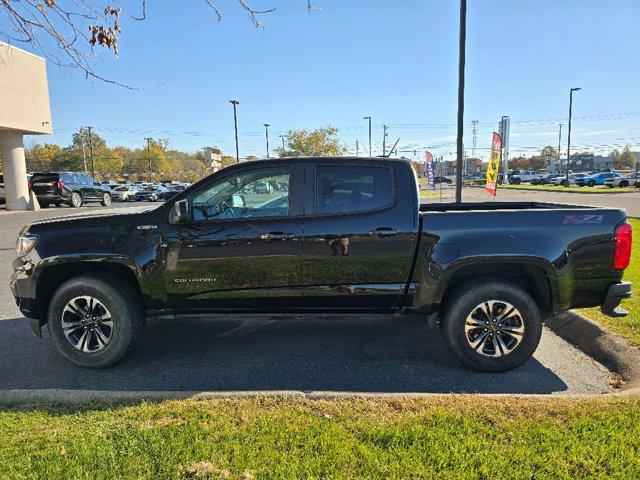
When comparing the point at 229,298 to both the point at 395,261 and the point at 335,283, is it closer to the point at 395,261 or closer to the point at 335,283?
the point at 335,283

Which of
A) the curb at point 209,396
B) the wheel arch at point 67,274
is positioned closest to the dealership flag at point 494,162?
the curb at point 209,396

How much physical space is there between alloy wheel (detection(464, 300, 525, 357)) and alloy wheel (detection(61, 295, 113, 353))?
3.19 m

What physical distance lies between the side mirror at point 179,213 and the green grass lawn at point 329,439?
1.52 metres

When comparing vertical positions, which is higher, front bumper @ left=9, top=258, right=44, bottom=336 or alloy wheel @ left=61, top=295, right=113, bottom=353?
front bumper @ left=9, top=258, right=44, bottom=336

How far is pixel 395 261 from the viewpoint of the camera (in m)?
3.93

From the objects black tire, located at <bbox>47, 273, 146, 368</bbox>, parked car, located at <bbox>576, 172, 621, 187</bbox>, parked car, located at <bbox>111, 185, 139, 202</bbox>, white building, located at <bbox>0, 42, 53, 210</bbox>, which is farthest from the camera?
parked car, located at <bbox>576, 172, 621, 187</bbox>

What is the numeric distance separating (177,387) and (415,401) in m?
1.93

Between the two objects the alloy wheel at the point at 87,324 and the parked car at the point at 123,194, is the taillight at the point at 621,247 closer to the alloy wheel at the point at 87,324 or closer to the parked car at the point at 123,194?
the alloy wheel at the point at 87,324

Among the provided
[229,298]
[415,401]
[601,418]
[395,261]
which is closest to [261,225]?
[229,298]

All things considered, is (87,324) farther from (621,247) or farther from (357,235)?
(621,247)

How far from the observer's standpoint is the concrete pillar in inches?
845

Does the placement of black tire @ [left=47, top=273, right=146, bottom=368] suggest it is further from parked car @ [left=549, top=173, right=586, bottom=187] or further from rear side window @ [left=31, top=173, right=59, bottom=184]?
parked car @ [left=549, top=173, right=586, bottom=187]

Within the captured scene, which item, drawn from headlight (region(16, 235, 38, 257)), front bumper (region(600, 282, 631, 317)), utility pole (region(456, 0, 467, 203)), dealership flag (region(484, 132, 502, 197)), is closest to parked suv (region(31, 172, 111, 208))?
dealership flag (region(484, 132, 502, 197))

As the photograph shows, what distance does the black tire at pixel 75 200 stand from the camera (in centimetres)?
2345
